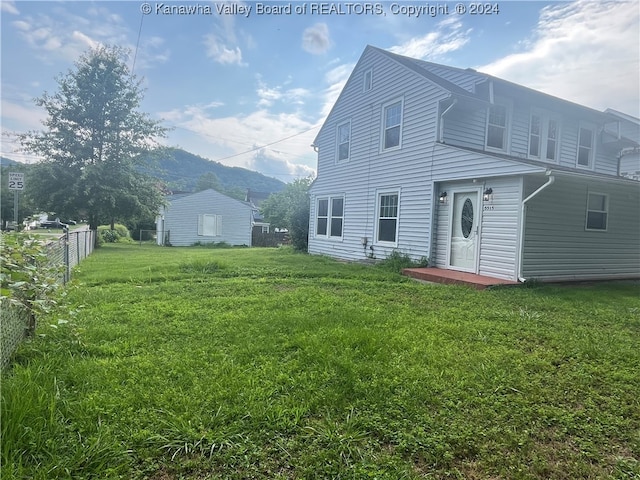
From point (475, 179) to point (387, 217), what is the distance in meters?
3.10

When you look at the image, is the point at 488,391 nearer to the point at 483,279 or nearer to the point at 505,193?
the point at 483,279

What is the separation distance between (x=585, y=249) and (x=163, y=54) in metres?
12.1

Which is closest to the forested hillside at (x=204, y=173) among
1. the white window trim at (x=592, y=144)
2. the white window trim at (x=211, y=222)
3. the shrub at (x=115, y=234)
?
the shrub at (x=115, y=234)

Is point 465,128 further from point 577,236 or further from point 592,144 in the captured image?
point 592,144

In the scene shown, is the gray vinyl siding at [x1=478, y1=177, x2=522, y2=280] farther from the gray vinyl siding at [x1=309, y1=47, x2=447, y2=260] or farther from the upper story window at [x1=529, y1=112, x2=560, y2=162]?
the upper story window at [x1=529, y1=112, x2=560, y2=162]

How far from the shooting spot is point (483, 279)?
7.52 metres

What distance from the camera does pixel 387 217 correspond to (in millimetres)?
10844

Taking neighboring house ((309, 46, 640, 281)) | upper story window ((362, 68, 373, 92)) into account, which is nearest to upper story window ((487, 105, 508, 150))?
neighboring house ((309, 46, 640, 281))

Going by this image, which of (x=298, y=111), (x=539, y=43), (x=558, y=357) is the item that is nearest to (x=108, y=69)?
(x=298, y=111)

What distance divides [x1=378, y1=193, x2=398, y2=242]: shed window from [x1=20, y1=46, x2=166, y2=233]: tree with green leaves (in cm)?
1285

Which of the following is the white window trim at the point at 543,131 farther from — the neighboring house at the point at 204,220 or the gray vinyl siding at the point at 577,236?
the neighboring house at the point at 204,220

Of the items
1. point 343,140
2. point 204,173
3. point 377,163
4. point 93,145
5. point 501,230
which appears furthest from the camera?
point 204,173

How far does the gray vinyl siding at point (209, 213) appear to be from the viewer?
2381cm

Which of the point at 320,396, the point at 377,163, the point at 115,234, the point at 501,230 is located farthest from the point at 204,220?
the point at 320,396
